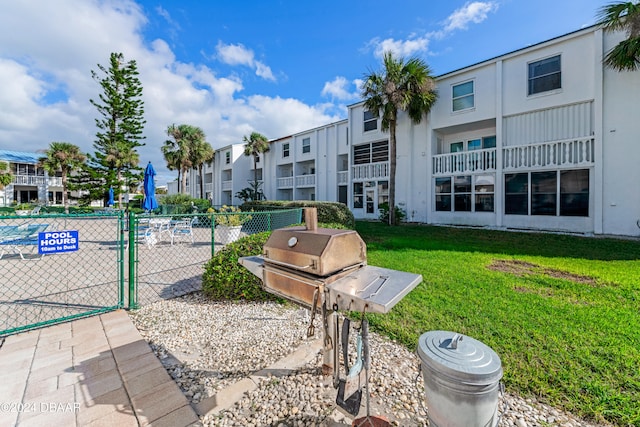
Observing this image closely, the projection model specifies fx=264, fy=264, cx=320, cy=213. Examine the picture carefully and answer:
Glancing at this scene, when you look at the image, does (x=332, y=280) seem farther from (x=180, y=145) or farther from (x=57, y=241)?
(x=180, y=145)

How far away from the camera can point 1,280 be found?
552cm

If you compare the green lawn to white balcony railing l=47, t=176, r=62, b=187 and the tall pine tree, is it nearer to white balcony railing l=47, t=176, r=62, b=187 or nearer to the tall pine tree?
the tall pine tree

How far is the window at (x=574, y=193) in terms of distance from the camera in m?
10.8

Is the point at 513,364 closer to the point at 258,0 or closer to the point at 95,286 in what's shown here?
the point at 95,286

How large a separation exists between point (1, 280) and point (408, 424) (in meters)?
8.15

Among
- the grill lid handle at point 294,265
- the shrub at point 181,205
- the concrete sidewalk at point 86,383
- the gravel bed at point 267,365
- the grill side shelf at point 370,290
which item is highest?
the shrub at point 181,205

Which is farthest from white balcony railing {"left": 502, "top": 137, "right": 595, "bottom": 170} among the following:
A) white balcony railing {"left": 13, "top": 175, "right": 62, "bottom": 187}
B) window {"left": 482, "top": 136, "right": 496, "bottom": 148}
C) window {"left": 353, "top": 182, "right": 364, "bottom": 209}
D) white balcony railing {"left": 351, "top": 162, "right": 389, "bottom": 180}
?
white balcony railing {"left": 13, "top": 175, "right": 62, "bottom": 187}

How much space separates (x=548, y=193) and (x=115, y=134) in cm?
2710

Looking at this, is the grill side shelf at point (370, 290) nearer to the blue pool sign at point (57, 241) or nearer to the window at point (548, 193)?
the blue pool sign at point (57, 241)

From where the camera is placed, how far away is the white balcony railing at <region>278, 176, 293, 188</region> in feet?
77.5

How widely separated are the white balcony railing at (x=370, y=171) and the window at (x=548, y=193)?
21.0 feet

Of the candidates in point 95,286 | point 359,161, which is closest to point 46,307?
point 95,286

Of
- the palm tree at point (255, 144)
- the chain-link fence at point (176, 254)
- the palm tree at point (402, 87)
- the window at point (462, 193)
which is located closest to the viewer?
the chain-link fence at point (176, 254)

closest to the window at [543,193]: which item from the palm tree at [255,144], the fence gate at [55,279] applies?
the fence gate at [55,279]
